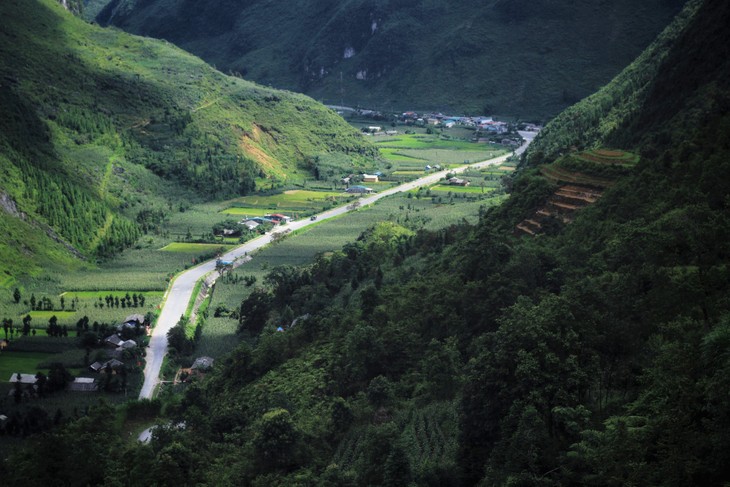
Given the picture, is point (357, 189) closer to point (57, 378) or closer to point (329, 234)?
point (329, 234)

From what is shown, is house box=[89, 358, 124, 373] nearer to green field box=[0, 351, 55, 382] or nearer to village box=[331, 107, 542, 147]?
green field box=[0, 351, 55, 382]

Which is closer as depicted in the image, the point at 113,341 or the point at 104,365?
the point at 104,365

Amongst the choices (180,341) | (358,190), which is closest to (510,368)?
(180,341)

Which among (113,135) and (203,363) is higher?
(113,135)

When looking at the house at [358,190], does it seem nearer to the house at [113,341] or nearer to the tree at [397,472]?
the house at [113,341]

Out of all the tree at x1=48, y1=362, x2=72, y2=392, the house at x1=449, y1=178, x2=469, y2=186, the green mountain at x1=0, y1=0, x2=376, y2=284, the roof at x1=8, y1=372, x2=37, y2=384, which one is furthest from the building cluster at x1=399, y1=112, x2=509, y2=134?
the roof at x1=8, y1=372, x2=37, y2=384

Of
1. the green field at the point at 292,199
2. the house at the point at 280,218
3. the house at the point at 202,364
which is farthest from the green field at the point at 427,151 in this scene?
the house at the point at 202,364

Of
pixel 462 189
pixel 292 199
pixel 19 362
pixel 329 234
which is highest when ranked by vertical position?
pixel 462 189
